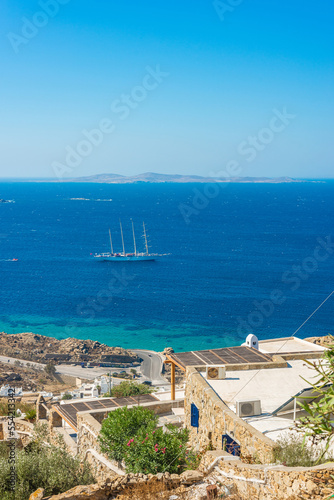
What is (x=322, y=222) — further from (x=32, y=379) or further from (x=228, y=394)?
(x=228, y=394)

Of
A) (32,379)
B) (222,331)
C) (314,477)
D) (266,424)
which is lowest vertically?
(314,477)

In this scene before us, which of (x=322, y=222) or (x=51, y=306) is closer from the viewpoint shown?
(x=51, y=306)

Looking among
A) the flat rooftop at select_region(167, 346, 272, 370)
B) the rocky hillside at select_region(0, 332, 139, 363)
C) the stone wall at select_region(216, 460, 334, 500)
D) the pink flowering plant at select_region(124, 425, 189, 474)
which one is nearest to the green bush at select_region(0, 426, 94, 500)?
the pink flowering plant at select_region(124, 425, 189, 474)

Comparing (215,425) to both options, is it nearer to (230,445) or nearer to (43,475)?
(230,445)

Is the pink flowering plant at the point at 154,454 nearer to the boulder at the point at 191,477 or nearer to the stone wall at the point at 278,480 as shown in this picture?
the boulder at the point at 191,477

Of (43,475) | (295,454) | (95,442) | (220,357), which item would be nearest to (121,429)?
(95,442)

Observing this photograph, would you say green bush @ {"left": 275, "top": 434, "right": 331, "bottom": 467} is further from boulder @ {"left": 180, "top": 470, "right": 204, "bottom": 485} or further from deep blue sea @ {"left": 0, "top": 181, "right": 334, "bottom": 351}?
deep blue sea @ {"left": 0, "top": 181, "right": 334, "bottom": 351}

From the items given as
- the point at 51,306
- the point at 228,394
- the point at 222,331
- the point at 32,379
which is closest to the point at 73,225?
the point at 51,306
